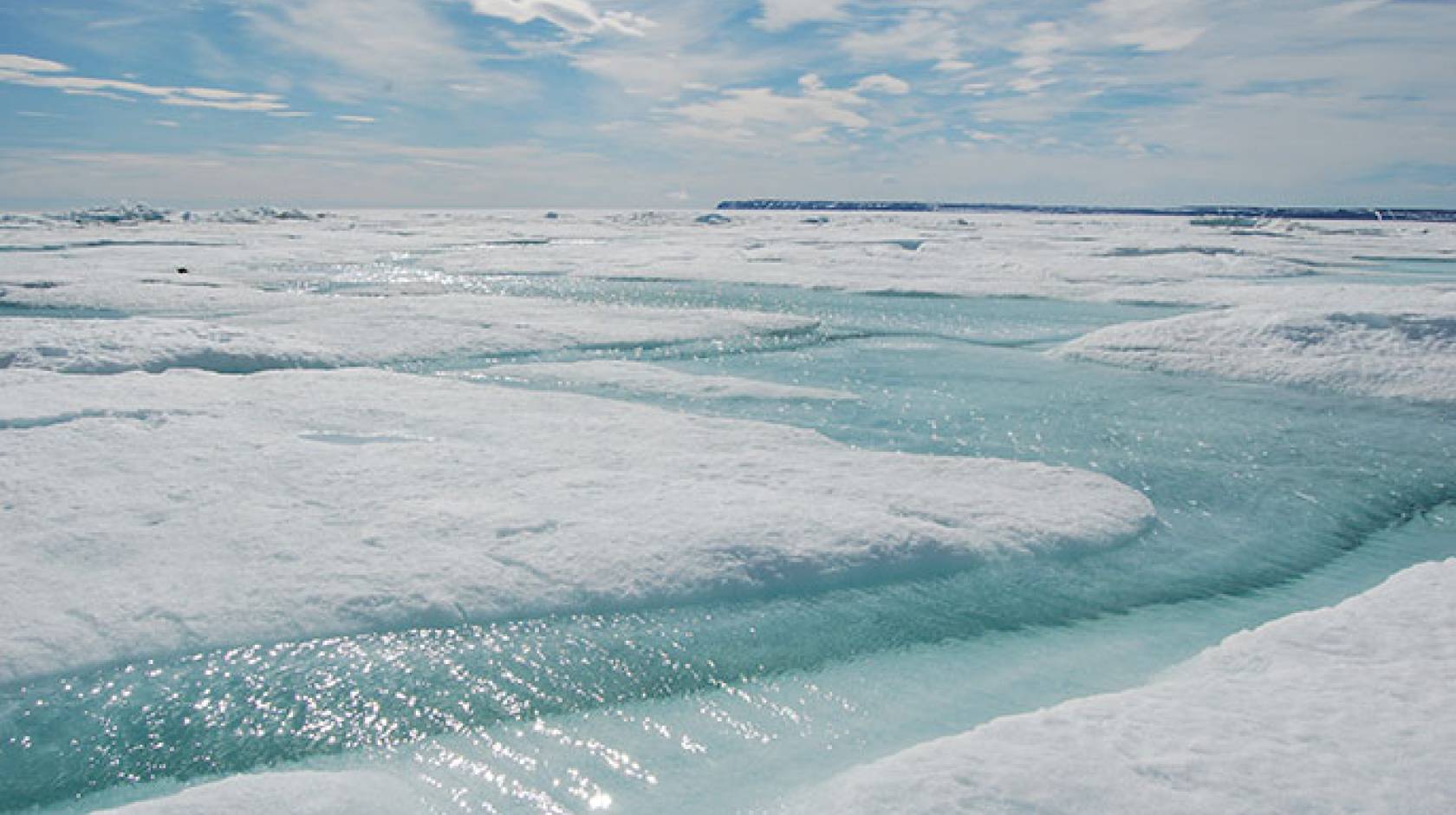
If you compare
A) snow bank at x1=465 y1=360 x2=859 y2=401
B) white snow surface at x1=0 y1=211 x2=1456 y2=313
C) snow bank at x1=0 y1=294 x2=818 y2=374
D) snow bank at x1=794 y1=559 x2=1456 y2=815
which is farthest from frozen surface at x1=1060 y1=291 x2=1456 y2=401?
snow bank at x1=794 y1=559 x2=1456 y2=815

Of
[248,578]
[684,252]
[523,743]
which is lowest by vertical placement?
Result: [523,743]

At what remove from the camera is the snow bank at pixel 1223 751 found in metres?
1.64

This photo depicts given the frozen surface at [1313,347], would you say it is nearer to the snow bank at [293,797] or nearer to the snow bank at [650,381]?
the snow bank at [650,381]

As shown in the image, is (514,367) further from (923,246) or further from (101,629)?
(923,246)

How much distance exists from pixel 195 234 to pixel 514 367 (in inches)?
1158

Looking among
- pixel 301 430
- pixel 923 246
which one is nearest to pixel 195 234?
pixel 923 246

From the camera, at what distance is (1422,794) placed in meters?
1.62

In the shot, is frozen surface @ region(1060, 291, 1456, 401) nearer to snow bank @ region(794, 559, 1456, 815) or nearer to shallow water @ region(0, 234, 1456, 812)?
shallow water @ region(0, 234, 1456, 812)

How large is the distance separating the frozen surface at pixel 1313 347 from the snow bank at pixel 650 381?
322cm

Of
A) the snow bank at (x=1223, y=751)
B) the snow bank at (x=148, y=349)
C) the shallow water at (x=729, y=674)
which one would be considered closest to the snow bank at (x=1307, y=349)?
the shallow water at (x=729, y=674)

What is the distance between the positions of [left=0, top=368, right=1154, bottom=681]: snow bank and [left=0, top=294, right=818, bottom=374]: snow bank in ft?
6.13

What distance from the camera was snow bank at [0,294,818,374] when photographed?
21.6ft

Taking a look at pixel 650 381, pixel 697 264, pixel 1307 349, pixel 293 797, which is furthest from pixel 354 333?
pixel 697 264

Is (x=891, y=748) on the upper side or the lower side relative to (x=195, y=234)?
lower
